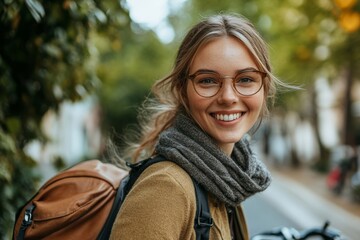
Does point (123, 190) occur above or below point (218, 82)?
below

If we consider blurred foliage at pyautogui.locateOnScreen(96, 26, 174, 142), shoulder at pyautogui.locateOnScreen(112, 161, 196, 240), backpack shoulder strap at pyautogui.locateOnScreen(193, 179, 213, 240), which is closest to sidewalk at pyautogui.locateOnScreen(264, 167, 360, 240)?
backpack shoulder strap at pyautogui.locateOnScreen(193, 179, 213, 240)

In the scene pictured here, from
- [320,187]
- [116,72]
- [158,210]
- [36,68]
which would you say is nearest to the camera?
[158,210]

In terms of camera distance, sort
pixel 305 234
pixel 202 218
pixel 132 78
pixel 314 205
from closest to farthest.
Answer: pixel 202 218 → pixel 305 234 → pixel 314 205 → pixel 132 78

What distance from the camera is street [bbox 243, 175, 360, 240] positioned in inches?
413

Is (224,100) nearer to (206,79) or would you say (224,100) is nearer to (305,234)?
(206,79)

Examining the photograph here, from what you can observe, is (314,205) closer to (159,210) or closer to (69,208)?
(69,208)

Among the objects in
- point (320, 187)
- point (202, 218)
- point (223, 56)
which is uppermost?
point (223, 56)

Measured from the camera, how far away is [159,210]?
1.50 m

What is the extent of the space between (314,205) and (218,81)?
1278 cm

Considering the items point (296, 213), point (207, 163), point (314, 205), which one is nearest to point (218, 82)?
point (207, 163)

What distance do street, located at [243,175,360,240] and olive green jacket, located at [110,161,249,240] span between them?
7936 millimetres

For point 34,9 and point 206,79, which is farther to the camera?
point 34,9

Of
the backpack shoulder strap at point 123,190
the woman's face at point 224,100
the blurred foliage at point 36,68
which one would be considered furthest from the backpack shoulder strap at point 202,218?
the blurred foliage at point 36,68

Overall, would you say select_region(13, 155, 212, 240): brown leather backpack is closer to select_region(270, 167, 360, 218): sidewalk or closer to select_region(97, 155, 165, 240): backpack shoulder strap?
select_region(97, 155, 165, 240): backpack shoulder strap
